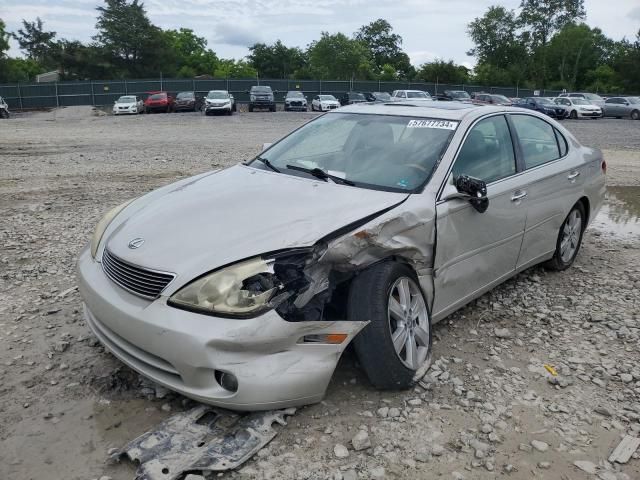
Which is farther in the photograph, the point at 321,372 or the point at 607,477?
the point at 321,372

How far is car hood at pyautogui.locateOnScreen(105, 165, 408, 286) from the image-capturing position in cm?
282

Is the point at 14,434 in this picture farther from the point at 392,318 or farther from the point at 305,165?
the point at 305,165

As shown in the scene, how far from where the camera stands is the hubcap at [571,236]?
5051 mm

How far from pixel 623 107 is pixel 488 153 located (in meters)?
34.9

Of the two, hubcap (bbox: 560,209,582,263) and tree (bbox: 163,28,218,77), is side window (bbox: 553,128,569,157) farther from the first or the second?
tree (bbox: 163,28,218,77)

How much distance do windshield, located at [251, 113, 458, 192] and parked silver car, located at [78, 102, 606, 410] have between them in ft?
0.05

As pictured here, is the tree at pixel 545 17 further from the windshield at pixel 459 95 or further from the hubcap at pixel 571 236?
the hubcap at pixel 571 236

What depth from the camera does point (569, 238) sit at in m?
5.15

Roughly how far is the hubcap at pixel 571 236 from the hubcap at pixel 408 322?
2.34m

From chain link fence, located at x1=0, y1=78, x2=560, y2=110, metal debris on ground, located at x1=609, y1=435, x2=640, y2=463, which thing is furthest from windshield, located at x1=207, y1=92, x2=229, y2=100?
metal debris on ground, located at x1=609, y1=435, x2=640, y2=463

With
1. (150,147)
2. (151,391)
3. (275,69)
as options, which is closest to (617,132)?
(150,147)

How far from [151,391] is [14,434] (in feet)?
2.24

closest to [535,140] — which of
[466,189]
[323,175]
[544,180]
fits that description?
[544,180]

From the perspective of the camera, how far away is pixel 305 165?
3928mm
